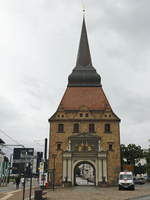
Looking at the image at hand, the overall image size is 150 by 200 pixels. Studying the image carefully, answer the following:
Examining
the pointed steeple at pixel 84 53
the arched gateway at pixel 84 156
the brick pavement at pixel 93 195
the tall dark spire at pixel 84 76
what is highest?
the pointed steeple at pixel 84 53

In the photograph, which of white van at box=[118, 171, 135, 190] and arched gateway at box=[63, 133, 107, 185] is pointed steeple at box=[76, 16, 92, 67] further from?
white van at box=[118, 171, 135, 190]

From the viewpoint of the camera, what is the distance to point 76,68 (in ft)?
206

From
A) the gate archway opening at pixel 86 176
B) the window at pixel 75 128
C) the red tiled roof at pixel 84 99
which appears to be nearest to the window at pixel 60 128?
the window at pixel 75 128

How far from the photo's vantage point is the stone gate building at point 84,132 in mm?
51438

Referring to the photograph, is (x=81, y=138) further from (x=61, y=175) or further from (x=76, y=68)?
(x=76, y=68)

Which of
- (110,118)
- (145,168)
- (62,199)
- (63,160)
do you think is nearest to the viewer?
(62,199)

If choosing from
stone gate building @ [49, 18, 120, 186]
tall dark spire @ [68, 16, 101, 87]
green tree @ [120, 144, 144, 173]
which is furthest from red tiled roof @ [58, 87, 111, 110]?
green tree @ [120, 144, 144, 173]

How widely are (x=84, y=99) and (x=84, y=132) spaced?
7644 millimetres

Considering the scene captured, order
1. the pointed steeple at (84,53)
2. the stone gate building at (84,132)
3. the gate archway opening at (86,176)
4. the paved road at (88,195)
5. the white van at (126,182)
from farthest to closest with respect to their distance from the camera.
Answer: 1. the pointed steeple at (84,53)
2. the gate archway opening at (86,176)
3. the stone gate building at (84,132)
4. the white van at (126,182)
5. the paved road at (88,195)

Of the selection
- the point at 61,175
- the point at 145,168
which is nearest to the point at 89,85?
the point at 61,175

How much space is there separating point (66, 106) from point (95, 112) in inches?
224

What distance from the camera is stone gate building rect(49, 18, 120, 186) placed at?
51.4 meters

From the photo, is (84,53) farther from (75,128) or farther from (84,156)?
(84,156)

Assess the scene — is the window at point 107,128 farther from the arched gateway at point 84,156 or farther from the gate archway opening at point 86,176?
the gate archway opening at point 86,176
